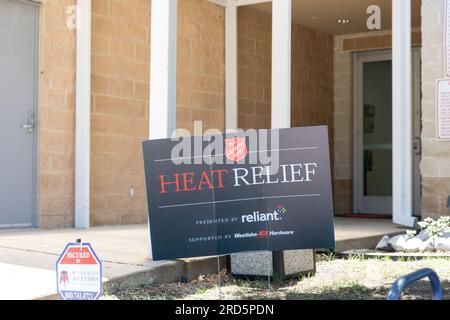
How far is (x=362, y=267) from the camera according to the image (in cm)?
599

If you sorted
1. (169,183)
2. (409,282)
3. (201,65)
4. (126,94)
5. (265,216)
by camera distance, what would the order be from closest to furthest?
(409,282)
(265,216)
(169,183)
(126,94)
(201,65)

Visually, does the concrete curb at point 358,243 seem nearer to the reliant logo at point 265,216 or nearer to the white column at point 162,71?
the reliant logo at point 265,216

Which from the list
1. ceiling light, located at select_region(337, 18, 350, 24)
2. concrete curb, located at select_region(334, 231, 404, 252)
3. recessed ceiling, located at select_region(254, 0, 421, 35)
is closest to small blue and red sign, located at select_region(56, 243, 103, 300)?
concrete curb, located at select_region(334, 231, 404, 252)

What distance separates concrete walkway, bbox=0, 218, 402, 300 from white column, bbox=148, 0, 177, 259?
1.09 ft

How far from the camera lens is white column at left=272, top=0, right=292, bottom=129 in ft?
22.8

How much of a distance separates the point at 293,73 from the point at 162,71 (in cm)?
584

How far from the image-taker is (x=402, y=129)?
779 cm

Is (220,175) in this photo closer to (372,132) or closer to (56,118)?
(56,118)

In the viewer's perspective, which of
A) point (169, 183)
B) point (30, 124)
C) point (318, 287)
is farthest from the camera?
point (30, 124)

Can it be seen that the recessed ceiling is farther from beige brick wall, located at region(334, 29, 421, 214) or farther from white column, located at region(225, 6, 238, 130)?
white column, located at region(225, 6, 238, 130)

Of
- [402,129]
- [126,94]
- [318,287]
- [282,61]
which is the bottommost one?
[318,287]

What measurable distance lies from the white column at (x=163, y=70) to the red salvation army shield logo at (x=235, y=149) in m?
0.68

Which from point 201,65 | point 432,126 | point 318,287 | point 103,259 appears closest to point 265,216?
point 318,287
